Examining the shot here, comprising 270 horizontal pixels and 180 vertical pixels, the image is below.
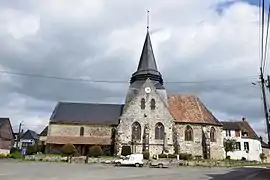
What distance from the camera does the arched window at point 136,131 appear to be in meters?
51.4

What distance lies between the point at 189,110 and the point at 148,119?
25.1ft

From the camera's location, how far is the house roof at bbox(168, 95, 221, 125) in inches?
2104

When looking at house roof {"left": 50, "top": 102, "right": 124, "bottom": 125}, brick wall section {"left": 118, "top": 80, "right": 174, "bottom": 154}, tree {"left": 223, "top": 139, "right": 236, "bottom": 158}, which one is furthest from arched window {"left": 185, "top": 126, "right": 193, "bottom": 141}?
house roof {"left": 50, "top": 102, "right": 124, "bottom": 125}

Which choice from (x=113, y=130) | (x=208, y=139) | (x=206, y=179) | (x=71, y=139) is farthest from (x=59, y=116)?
(x=206, y=179)

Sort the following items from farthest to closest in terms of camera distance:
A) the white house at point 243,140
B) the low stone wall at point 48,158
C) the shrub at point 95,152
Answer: the white house at point 243,140 < the shrub at point 95,152 < the low stone wall at point 48,158

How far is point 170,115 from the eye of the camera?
171 feet

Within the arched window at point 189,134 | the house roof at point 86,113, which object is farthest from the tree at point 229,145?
the house roof at point 86,113

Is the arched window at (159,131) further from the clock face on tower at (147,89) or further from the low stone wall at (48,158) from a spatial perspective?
the low stone wall at (48,158)

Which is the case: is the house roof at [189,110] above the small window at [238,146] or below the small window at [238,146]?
above

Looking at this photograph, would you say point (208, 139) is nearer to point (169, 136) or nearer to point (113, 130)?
point (169, 136)

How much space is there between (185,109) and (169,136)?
20.5ft

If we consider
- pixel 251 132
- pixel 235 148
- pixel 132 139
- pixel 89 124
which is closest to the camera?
pixel 132 139

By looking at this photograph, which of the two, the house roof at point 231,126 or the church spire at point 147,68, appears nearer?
the church spire at point 147,68

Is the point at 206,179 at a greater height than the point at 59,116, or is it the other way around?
the point at 59,116
